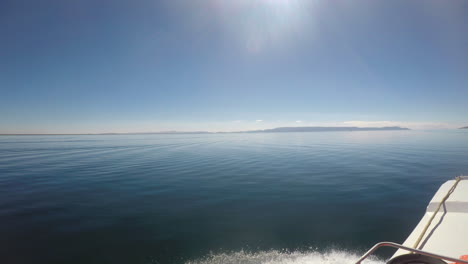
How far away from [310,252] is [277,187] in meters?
5.84

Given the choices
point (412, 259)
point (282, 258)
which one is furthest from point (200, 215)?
point (412, 259)

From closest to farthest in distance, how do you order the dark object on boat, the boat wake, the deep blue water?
the dark object on boat
the boat wake
the deep blue water

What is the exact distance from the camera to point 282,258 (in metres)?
5.34

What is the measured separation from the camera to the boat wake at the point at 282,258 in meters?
5.21

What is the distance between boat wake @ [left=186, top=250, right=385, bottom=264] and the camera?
5215mm

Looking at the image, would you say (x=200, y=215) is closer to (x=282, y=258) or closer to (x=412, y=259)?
(x=282, y=258)

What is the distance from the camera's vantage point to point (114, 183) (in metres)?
12.9

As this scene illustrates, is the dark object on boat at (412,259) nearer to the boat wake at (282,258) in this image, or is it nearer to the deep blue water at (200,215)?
the boat wake at (282,258)

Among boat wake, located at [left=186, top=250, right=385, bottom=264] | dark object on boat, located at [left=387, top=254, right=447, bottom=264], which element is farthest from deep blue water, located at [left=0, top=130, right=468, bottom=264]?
dark object on boat, located at [left=387, top=254, right=447, bottom=264]

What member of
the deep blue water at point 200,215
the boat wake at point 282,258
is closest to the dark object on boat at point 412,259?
the boat wake at point 282,258

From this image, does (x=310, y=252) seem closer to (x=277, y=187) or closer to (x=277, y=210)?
(x=277, y=210)

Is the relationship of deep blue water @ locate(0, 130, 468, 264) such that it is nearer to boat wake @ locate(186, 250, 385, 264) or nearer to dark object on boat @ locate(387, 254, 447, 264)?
boat wake @ locate(186, 250, 385, 264)

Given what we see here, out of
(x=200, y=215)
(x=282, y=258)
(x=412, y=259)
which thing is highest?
(x=412, y=259)

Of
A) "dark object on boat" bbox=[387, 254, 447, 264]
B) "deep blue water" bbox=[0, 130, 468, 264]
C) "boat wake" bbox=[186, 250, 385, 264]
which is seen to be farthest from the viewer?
"deep blue water" bbox=[0, 130, 468, 264]
